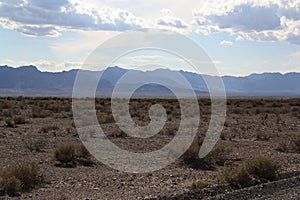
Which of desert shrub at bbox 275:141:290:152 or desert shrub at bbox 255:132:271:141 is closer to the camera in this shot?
desert shrub at bbox 275:141:290:152

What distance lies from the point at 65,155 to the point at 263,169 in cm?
701

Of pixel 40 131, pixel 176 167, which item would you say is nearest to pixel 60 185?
pixel 176 167

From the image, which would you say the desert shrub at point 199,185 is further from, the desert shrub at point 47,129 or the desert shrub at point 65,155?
the desert shrub at point 47,129

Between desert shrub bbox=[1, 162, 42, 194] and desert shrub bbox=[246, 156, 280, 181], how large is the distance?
6188mm

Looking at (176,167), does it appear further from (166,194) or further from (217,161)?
(166,194)

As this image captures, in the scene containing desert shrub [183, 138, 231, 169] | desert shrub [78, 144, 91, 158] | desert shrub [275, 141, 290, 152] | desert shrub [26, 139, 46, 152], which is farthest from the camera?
desert shrub [275, 141, 290, 152]

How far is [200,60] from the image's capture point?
62.3 ft

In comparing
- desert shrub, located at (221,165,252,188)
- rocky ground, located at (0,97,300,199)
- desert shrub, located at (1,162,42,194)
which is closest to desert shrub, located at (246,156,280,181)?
rocky ground, located at (0,97,300,199)

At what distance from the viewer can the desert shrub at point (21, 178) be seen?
1205 cm

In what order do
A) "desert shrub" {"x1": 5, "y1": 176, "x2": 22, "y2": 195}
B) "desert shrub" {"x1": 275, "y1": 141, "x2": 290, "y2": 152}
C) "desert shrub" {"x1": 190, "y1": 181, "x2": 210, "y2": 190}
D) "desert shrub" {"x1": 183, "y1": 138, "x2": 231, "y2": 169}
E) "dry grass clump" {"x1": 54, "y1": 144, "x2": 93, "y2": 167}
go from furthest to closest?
1. "desert shrub" {"x1": 275, "y1": 141, "x2": 290, "y2": 152}
2. "desert shrub" {"x1": 183, "y1": 138, "x2": 231, "y2": 169}
3. "dry grass clump" {"x1": 54, "y1": 144, "x2": 93, "y2": 167}
4. "desert shrub" {"x1": 190, "y1": 181, "x2": 210, "y2": 190}
5. "desert shrub" {"x1": 5, "y1": 176, "x2": 22, "y2": 195}

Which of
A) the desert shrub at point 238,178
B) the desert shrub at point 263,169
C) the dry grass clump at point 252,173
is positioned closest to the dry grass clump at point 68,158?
the dry grass clump at point 252,173

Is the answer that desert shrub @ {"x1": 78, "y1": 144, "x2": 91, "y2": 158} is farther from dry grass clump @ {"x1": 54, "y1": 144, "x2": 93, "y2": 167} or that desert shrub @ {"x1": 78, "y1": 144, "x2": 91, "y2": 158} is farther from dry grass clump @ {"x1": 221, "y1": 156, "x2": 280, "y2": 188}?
dry grass clump @ {"x1": 221, "y1": 156, "x2": 280, "y2": 188}

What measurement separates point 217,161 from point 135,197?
20.7 feet

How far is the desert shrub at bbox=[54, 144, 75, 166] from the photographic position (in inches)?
661
